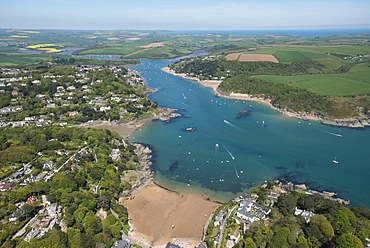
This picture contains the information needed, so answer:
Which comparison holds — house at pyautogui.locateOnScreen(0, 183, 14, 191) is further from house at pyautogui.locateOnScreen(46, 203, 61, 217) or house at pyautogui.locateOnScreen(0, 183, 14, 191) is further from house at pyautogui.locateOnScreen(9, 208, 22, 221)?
house at pyautogui.locateOnScreen(46, 203, 61, 217)

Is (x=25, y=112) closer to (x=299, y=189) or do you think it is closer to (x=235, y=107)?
(x=235, y=107)

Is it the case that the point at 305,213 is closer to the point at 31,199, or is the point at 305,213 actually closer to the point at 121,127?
the point at 31,199

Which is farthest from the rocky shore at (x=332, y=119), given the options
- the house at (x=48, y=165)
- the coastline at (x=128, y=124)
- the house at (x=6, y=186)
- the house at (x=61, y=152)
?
the house at (x=6, y=186)

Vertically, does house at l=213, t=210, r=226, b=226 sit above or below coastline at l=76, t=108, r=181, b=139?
above

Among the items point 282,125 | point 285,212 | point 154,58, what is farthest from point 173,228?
point 154,58

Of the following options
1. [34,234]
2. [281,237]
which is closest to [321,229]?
[281,237]

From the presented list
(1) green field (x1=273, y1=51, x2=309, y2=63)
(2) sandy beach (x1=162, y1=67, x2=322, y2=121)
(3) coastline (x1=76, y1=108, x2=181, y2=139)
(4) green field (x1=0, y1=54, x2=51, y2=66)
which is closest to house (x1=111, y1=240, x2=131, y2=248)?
(3) coastline (x1=76, y1=108, x2=181, y2=139)
